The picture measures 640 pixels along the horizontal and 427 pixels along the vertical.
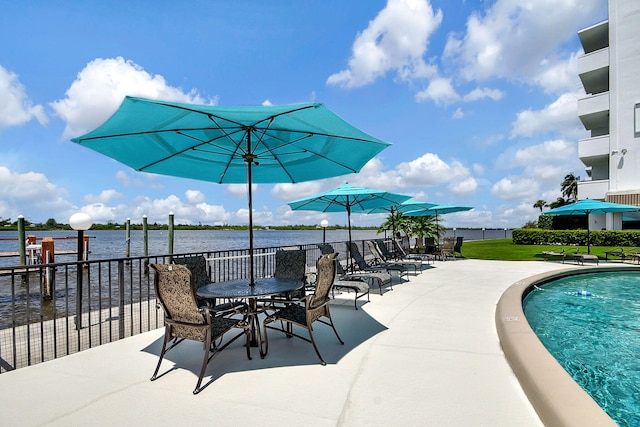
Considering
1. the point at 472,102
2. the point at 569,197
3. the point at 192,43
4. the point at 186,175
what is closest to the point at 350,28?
the point at 192,43

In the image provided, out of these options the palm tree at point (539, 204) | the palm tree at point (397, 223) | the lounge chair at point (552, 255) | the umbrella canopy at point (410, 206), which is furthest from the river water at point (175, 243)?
the palm tree at point (539, 204)

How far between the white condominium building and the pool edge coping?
71.8ft

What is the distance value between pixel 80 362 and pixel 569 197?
75.0 meters

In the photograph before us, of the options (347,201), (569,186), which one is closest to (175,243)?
(347,201)

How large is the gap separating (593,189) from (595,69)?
26.8 ft

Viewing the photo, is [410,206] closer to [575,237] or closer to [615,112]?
[575,237]

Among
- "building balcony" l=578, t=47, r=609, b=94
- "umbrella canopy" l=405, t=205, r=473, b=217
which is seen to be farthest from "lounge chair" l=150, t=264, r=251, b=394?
"building balcony" l=578, t=47, r=609, b=94

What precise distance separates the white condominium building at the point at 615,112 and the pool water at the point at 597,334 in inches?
564

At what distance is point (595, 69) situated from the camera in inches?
885

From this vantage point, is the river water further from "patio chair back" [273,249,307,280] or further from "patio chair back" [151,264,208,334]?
"patio chair back" [151,264,208,334]

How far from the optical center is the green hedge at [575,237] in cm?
1767

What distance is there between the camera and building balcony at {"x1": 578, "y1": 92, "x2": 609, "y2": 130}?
2178 centimetres

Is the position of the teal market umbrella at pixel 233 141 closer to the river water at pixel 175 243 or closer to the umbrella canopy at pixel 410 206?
the umbrella canopy at pixel 410 206

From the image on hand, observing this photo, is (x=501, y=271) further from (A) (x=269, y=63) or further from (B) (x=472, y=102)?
(A) (x=269, y=63)
